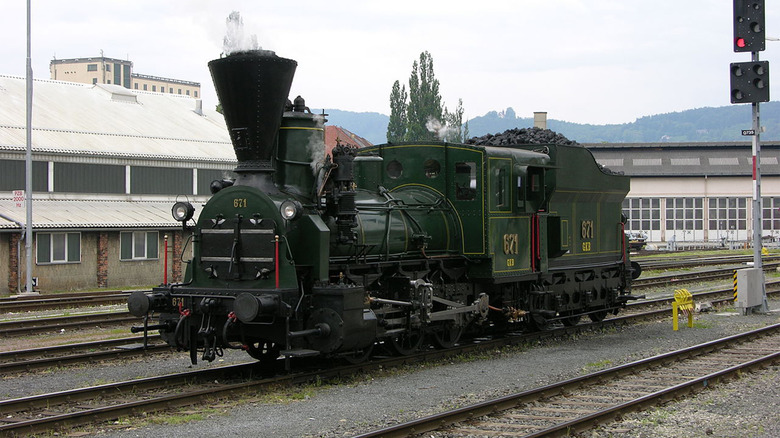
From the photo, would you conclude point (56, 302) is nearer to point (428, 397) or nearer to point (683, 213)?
point (428, 397)

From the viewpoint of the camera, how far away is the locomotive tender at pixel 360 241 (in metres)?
10.9

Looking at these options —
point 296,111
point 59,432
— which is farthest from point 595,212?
point 59,432

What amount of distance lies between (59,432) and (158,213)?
2638 centimetres

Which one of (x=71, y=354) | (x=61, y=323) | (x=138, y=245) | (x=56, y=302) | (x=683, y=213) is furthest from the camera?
(x=683, y=213)

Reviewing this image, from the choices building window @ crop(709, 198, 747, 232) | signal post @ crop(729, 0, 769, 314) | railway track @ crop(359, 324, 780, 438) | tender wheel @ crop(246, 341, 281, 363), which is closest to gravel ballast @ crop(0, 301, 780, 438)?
railway track @ crop(359, 324, 780, 438)

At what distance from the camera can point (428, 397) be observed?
1045cm

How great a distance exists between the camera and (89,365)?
1291 centimetres

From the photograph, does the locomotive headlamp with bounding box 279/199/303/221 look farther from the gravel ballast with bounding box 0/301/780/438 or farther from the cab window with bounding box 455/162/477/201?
the cab window with bounding box 455/162/477/201

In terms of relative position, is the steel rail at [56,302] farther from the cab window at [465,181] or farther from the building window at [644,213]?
the building window at [644,213]

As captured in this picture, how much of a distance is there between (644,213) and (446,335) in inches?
2111

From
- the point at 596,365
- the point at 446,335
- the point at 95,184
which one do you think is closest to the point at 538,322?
the point at 446,335

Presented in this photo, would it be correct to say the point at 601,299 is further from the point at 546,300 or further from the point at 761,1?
the point at 761,1

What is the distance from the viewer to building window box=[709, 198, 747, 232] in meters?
63.1

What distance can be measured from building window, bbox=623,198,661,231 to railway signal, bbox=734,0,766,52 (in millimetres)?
46731
